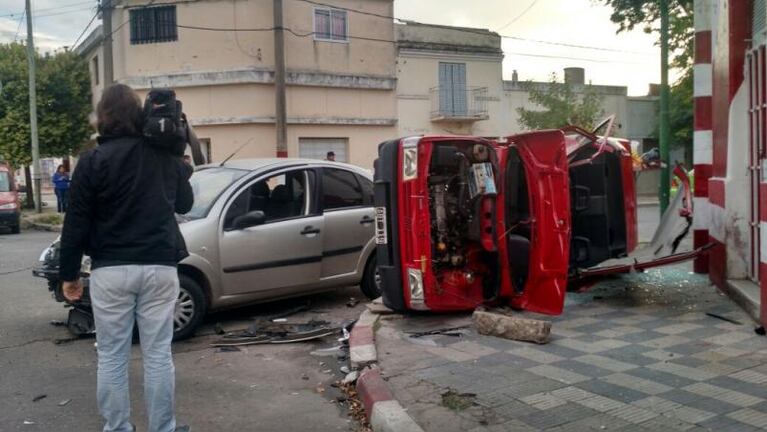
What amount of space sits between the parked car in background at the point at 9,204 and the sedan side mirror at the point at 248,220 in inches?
539

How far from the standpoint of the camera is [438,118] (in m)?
28.3

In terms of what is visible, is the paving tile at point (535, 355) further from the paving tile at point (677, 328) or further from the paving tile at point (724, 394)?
the paving tile at point (677, 328)

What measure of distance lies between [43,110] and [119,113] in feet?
82.7

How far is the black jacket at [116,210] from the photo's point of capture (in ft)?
11.2

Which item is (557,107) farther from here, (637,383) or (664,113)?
(637,383)

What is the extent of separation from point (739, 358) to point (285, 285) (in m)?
4.09

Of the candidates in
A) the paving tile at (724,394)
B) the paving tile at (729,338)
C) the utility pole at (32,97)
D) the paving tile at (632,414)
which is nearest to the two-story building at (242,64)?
the utility pole at (32,97)

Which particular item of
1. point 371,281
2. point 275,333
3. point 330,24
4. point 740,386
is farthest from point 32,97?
point 740,386

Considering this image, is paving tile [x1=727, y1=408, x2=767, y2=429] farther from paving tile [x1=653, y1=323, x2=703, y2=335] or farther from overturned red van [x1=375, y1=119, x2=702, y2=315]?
overturned red van [x1=375, y1=119, x2=702, y2=315]

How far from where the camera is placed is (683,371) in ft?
15.3

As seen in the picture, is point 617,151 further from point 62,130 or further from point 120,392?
point 62,130

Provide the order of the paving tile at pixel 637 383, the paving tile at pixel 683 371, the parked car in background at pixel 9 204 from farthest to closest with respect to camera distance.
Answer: the parked car in background at pixel 9 204 → the paving tile at pixel 683 371 → the paving tile at pixel 637 383

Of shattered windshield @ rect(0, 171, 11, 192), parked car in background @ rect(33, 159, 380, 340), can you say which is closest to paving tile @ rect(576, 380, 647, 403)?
parked car in background @ rect(33, 159, 380, 340)

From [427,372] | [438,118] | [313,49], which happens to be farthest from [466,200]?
[438,118]
